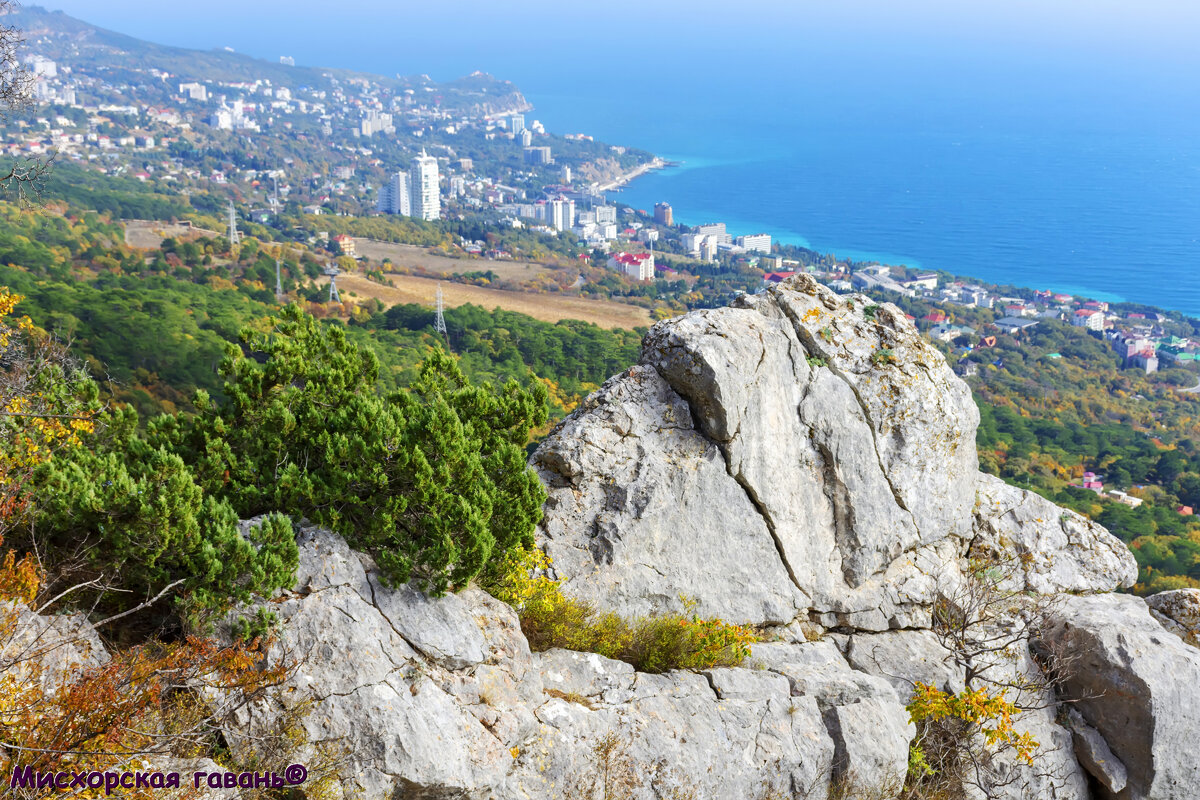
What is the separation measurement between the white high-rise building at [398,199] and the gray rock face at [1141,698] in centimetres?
12488

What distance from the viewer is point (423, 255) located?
88938 millimetres

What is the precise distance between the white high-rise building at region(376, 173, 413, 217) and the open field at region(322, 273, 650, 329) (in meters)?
56.1

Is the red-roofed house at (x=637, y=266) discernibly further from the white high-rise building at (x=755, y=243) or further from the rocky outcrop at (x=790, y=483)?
the rocky outcrop at (x=790, y=483)

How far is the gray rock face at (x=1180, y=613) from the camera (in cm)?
891

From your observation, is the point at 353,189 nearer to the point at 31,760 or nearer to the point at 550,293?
the point at 550,293

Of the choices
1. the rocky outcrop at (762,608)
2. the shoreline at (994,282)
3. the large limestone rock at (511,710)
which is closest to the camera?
the large limestone rock at (511,710)

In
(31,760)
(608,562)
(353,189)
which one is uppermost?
(31,760)

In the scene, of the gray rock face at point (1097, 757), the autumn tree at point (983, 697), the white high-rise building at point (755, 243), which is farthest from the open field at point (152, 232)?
the gray rock face at point (1097, 757)

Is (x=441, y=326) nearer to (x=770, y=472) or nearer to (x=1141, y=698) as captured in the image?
(x=770, y=472)

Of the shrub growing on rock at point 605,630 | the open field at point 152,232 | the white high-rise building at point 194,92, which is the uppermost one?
the shrub growing on rock at point 605,630

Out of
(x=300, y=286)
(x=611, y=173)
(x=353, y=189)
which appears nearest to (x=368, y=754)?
(x=300, y=286)

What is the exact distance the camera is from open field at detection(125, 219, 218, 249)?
6575 cm

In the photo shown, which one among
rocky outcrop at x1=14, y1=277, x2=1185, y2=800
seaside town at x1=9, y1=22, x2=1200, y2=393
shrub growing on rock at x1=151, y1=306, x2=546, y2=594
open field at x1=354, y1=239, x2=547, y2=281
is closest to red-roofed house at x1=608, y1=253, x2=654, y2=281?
seaside town at x1=9, y1=22, x2=1200, y2=393

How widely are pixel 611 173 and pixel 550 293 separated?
337 feet
